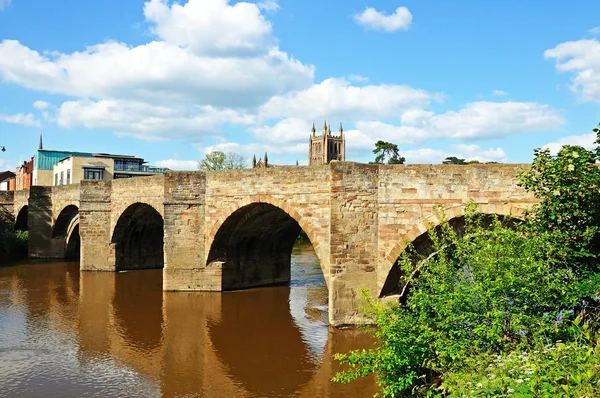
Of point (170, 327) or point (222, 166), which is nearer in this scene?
point (170, 327)

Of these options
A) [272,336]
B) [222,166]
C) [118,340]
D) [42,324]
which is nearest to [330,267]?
[272,336]

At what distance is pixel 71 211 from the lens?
109 feet

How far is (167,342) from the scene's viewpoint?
15.2 meters

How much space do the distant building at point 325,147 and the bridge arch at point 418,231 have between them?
253 feet

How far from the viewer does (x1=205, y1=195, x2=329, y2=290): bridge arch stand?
20.1m

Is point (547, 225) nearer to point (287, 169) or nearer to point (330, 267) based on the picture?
point (330, 267)

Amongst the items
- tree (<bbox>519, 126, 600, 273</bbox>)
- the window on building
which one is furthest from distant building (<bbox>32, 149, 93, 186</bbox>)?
tree (<bbox>519, 126, 600, 273</bbox>)

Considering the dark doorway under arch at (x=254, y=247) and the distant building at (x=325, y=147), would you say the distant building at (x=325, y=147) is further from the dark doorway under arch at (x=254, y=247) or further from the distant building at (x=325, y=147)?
the dark doorway under arch at (x=254, y=247)

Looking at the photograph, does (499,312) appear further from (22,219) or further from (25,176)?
(25,176)

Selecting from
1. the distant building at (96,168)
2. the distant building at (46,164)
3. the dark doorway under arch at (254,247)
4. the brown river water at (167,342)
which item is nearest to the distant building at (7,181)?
the distant building at (46,164)

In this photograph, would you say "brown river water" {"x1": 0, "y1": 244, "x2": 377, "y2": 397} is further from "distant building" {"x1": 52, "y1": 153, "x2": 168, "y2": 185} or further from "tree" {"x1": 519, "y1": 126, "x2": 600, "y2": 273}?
"distant building" {"x1": 52, "y1": 153, "x2": 168, "y2": 185}

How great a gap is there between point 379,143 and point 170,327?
5620 centimetres

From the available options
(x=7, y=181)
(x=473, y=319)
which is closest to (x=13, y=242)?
(x=473, y=319)

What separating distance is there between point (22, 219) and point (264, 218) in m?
28.1
